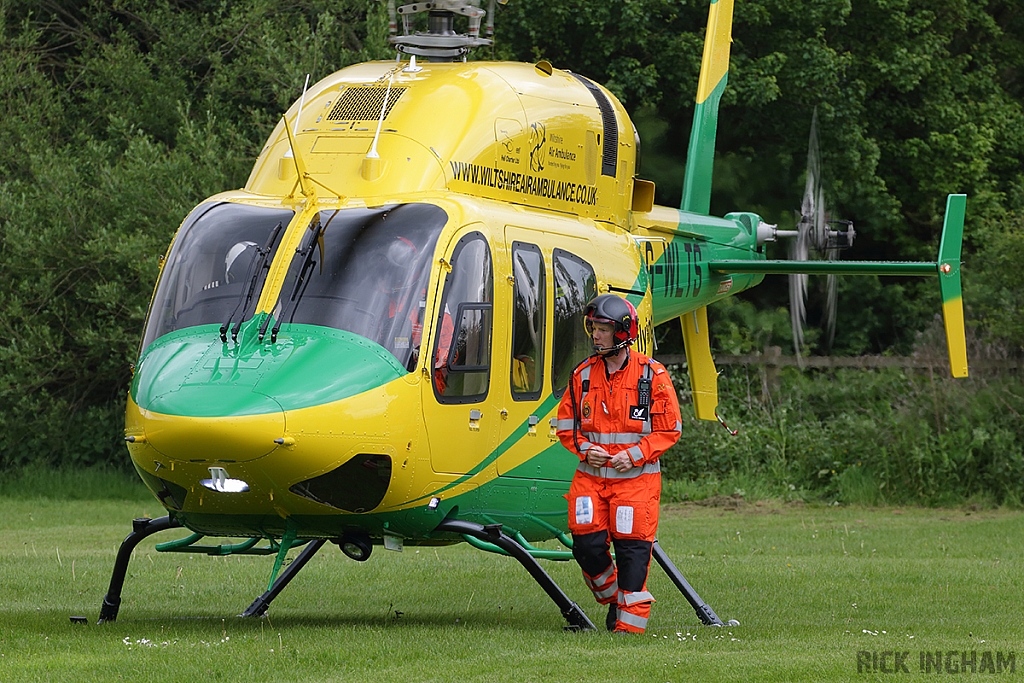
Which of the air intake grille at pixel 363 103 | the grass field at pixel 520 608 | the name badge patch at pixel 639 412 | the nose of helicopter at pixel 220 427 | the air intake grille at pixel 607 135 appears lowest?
the grass field at pixel 520 608

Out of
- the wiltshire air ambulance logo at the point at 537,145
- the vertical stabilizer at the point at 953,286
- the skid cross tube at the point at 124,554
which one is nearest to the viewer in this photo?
the skid cross tube at the point at 124,554

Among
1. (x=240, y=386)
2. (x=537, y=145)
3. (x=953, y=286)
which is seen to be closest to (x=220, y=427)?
(x=240, y=386)

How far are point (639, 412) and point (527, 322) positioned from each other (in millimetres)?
922

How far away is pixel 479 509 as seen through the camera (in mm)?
8609

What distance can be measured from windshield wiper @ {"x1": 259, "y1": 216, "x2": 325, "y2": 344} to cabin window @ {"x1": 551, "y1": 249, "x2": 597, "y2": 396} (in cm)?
156

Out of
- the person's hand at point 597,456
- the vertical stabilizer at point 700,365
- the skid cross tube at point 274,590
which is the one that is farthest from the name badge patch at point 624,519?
the vertical stabilizer at point 700,365

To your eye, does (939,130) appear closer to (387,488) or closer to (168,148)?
(168,148)

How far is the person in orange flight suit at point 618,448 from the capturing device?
27.3 feet

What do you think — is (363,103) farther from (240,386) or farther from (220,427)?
(220,427)

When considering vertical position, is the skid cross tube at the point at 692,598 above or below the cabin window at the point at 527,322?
below

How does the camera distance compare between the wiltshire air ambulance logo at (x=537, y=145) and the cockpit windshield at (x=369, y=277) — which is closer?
the cockpit windshield at (x=369, y=277)

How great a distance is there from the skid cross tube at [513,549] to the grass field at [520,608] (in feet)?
0.84

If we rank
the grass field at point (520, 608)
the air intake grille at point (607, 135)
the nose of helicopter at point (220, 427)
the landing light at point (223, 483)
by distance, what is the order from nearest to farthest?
1. the grass field at point (520, 608)
2. the nose of helicopter at point (220, 427)
3. the landing light at point (223, 483)
4. the air intake grille at point (607, 135)

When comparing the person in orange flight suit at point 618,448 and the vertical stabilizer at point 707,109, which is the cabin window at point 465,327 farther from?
the vertical stabilizer at point 707,109
